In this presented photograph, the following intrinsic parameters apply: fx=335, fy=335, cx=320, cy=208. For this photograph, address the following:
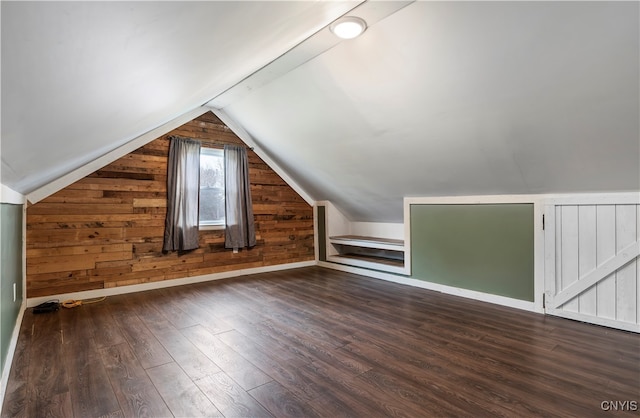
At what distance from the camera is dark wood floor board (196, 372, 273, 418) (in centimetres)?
169

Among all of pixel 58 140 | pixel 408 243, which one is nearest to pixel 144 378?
pixel 58 140

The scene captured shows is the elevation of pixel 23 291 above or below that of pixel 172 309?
above

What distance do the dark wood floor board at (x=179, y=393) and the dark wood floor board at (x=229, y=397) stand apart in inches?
1.4

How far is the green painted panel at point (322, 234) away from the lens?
573cm

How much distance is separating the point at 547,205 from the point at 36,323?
4788 mm

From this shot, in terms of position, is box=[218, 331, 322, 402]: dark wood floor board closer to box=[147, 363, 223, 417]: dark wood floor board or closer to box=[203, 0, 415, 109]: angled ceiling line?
box=[147, 363, 223, 417]: dark wood floor board

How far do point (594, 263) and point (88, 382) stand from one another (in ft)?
12.7

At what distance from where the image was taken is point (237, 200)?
4902 mm

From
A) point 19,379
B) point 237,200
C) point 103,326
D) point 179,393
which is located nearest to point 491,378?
point 179,393

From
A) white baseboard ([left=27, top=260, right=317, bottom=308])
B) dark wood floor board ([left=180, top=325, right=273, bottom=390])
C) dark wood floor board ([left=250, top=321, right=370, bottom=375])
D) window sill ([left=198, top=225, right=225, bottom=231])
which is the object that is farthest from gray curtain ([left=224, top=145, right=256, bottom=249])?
dark wood floor board ([left=250, top=321, right=370, bottom=375])

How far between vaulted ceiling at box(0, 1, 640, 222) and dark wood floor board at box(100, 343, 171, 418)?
134cm

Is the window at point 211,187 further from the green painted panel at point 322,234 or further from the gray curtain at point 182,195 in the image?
the green painted panel at point 322,234

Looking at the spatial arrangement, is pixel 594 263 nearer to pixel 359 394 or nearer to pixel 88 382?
pixel 359 394

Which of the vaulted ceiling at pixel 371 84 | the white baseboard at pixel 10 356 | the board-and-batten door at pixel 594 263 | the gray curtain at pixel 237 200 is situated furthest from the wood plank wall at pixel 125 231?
the board-and-batten door at pixel 594 263
